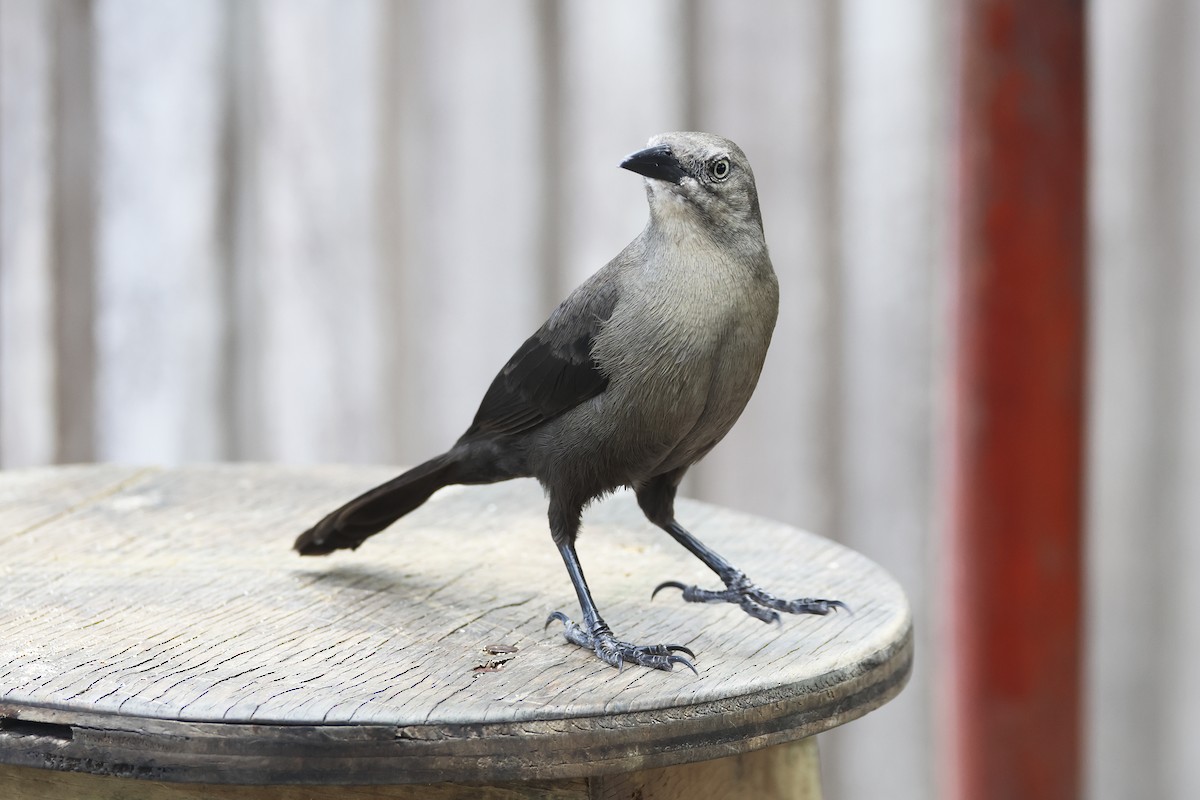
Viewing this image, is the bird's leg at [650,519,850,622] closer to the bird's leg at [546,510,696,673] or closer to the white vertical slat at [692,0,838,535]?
the bird's leg at [546,510,696,673]

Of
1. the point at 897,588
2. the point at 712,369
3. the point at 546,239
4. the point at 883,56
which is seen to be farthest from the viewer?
the point at 546,239

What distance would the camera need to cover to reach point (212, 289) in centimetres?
294

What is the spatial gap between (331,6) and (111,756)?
199 centimetres

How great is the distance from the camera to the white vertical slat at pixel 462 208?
2.84 m

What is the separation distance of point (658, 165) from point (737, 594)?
57 centimetres

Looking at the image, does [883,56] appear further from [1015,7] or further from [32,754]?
[32,754]

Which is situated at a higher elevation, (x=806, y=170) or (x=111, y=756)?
(x=806, y=170)

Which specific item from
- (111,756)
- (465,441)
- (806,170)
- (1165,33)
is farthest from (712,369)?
(1165,33)

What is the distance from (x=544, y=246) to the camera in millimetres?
2914

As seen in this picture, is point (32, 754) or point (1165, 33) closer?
point (32, 754)

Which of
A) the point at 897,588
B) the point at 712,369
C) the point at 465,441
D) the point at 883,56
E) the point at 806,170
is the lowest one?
the point at 897,588

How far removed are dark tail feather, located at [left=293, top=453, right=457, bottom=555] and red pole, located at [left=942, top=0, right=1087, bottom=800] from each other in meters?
1.14

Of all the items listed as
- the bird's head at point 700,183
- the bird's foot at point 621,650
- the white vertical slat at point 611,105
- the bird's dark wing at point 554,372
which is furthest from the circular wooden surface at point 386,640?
the white vertical slat at point 611,105

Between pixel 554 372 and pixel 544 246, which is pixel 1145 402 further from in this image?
pixel 554 372
